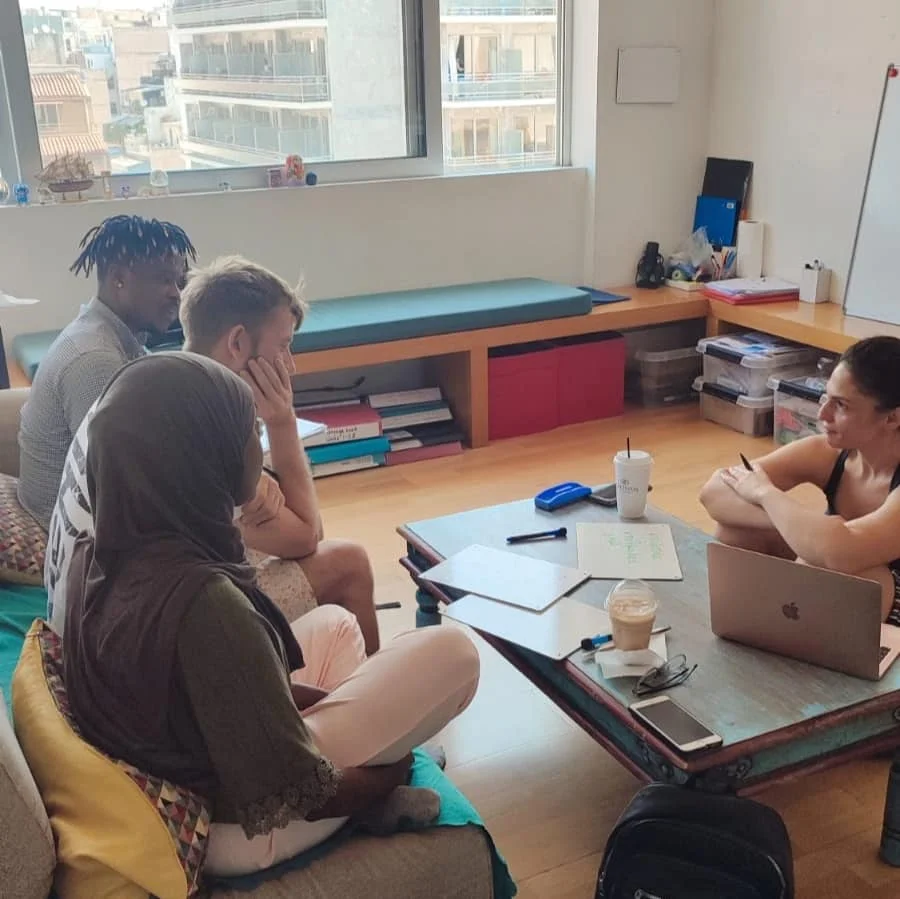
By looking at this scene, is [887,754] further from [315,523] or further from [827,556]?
[315,523]

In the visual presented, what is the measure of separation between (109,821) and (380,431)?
2.78 m

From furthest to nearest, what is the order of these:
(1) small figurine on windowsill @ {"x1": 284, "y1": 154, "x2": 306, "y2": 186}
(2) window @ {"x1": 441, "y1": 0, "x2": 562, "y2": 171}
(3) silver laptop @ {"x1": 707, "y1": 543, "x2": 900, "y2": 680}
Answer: (2) window @ {"x1": 441, "y1": 0, "x2": 562, "y2": 171}
(1) small figurine on windowsill @ {"x1": 284, "y1": 154, "x2": 306, "y2": 186}
(3) silver laptop @ {"x1": 707, "y1": 543, "x2": 900, "y2": 680}

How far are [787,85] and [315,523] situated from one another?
10.7 feet

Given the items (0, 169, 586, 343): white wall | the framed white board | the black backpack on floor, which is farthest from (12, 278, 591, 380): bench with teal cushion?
the black backpack on floor

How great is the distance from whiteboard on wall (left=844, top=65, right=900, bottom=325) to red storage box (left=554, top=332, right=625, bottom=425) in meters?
0.97

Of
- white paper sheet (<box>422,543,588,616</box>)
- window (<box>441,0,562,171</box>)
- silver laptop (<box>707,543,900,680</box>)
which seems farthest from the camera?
window (<box>441,0,562,171</box>)

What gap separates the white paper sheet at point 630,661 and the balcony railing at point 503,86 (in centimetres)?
327

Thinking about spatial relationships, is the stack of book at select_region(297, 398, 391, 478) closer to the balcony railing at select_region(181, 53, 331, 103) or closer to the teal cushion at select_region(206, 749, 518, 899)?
the balcony railing at select_region(181, 53, 331, 103)

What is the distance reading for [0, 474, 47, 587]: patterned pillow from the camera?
2143 millimetres

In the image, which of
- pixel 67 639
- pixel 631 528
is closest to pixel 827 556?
pixel 631 528

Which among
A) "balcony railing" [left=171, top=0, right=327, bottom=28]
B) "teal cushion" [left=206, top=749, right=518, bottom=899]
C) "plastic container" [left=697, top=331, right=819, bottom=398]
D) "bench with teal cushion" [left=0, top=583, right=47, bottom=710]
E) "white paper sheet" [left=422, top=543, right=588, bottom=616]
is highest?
"balcony railing" [left=171, top=0, right=327, bottom=28]

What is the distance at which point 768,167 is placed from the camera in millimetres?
4500

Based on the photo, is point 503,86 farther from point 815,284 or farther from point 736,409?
point 736,409

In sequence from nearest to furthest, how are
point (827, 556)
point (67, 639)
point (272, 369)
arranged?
point (67, 639) < point (827, 556) < point (272, 369)
